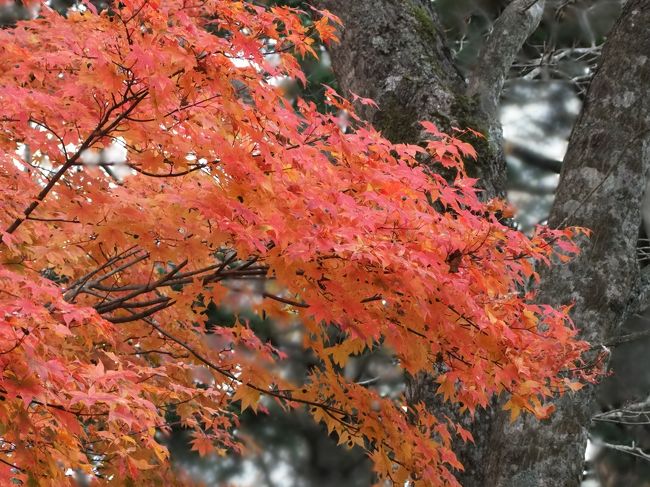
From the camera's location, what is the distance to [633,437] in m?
11.2

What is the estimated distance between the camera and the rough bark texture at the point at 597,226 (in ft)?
15.0

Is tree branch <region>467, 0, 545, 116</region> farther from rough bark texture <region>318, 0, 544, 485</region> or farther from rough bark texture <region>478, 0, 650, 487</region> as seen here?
rough bark texture <region>478, 0, 650, 487</region>

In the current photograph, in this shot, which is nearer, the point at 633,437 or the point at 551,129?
the point at 633,437

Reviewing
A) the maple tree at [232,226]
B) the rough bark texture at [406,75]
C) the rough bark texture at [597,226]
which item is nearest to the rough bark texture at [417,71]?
the rough bark texture at [406,75]

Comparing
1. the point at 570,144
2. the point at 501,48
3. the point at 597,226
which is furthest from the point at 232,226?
the point at 501,48

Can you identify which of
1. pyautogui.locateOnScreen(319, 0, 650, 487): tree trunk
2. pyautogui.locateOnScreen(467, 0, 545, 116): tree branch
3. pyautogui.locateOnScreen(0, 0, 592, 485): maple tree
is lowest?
pyautogui.locateOnScreen(0, 0, 592, 485): maple tree

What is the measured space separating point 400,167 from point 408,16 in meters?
2.80

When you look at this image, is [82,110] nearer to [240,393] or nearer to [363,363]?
[240,393]

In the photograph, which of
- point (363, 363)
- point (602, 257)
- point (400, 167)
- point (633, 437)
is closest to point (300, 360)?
point (363, 363)

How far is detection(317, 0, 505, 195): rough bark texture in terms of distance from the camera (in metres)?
5.67

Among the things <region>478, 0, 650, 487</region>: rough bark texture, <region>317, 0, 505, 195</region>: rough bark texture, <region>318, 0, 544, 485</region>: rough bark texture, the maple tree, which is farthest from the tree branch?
the maple tree

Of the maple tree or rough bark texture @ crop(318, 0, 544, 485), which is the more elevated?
rough bark texture @ crop(318, 0, 544, 485)

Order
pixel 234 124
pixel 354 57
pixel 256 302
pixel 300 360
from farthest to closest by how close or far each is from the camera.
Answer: pixel 300 360
pixel 354 57
pixel 256 302
pixel 234 124

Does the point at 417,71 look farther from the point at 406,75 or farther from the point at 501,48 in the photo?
the point at 501,48
